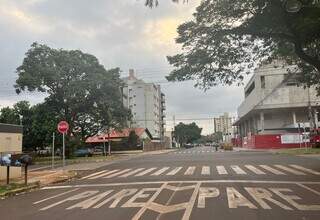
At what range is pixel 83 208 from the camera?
563 inches

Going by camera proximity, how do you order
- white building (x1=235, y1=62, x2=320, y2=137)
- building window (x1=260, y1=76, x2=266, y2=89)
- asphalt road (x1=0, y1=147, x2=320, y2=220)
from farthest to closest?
building window (x1=260, y1=76, x2=266, y2=89) < white building (x1=235, y1=62, x2=320, y2=137) < asphalt road (x1=0, y1=147, x2=320, y2=220)

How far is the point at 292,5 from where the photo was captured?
20328mm

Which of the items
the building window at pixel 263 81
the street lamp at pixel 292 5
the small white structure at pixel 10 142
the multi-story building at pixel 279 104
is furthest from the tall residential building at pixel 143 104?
the street lamp at pixel 292 5

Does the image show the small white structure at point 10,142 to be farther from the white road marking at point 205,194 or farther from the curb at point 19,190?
the white road marking at point 205,194

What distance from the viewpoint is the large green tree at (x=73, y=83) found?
194 ft

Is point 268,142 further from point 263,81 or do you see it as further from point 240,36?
point 240,36

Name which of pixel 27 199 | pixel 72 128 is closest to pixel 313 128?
pixel 72 128

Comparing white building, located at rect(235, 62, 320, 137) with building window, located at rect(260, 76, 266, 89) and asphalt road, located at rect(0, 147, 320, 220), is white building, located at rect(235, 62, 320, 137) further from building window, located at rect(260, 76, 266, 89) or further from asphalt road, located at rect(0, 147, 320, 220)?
asphalt road, located at rect(0, 147, 320, 220)

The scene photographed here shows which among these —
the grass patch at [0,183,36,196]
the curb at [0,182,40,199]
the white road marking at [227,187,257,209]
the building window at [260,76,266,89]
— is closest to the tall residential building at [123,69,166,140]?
the building window at [260,76,266,89]

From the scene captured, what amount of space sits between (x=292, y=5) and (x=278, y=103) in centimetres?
6363

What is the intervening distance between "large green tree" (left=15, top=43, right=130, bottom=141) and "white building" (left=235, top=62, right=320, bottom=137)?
88.0 ft

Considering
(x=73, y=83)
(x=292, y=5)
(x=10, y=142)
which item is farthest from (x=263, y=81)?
(x=292, y=5)

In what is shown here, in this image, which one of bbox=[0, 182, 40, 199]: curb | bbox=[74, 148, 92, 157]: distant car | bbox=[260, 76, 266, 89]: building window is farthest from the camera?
bbox=[260, 76, 266, 89]: building window

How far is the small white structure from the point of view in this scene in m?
27.7
